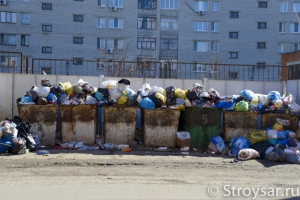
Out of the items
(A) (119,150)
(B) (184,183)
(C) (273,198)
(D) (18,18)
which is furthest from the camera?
(D) (18,18)

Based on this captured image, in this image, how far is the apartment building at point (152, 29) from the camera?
3168 centimetres

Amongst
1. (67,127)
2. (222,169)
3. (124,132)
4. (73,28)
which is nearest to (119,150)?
(124,132)

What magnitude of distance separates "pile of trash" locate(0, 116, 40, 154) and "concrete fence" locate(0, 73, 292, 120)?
159 centimetres

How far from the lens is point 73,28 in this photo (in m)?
32.2

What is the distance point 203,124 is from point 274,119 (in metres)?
1.88

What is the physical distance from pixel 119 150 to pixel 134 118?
926mm

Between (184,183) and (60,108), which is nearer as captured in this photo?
(184,183)

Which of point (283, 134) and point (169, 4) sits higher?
point (169, 4)

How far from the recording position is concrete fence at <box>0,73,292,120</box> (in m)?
10.1

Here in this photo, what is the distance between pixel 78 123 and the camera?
30.3 feet

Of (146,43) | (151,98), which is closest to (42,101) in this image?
(151,98)

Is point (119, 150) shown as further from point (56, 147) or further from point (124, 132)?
point (56, 147)

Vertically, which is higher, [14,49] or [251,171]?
[14,49]

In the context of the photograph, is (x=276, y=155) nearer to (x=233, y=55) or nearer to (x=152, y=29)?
(x=152, y=29)
